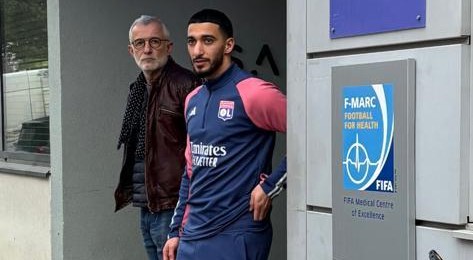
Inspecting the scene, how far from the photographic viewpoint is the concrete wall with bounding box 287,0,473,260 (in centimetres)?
245

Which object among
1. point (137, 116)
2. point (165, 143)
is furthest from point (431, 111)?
point (137, 116)

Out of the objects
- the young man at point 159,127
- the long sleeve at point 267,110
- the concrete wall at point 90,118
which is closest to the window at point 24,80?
the concrete wall at point 90,118

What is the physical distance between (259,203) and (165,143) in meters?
0.96

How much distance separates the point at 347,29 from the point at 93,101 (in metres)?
2.92

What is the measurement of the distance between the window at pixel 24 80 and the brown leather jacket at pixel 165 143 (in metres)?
2.29

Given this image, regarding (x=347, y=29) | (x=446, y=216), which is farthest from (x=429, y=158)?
(x=347, y=29)

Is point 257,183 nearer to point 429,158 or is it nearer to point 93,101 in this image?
point 429,158

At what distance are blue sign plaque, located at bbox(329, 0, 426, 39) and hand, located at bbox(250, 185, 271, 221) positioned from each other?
30.1 inches

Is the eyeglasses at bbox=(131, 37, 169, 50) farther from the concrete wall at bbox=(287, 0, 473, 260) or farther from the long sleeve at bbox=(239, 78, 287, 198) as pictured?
the concrete wall at bbox=(287, 0, 473, 260)

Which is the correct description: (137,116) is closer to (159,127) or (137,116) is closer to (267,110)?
(159,127)

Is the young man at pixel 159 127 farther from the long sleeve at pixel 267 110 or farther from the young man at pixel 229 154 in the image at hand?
the long sleeve at pixel 267 110

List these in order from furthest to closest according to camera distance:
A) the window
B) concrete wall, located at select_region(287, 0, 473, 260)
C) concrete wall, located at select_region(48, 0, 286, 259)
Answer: the window, concrete wall, located at select_region(48, 0, 286, 259), concrete wall, located at select_region(287, 0, 473, 260)

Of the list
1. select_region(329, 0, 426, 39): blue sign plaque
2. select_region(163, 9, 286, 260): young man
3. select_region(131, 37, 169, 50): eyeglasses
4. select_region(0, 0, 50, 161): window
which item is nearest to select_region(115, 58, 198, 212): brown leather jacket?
select_region(131, 37, 169, 50): eyeglasses

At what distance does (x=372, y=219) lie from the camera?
8.96 ft
